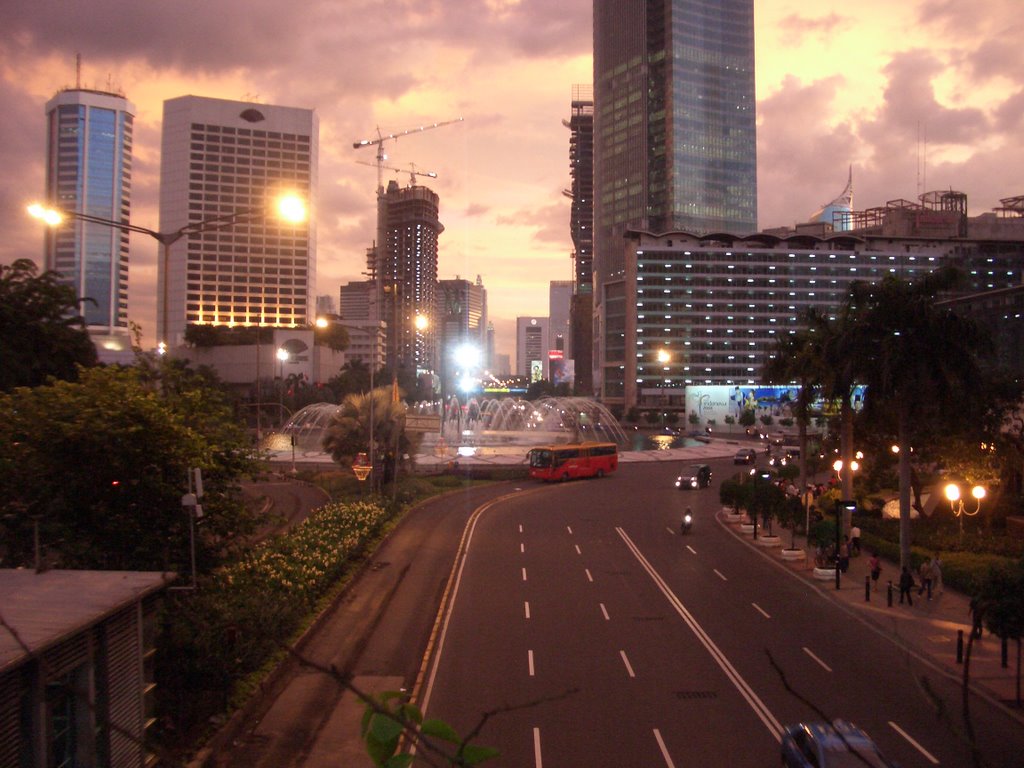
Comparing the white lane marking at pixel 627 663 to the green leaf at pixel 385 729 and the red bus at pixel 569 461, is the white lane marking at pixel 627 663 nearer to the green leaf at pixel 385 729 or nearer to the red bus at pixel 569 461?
the green leaf at pixel 385 729

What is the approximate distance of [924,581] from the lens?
22844 millimetres

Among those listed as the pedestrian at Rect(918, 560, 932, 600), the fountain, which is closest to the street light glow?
the pedestrian at Rect(918, 560, 932, 600)

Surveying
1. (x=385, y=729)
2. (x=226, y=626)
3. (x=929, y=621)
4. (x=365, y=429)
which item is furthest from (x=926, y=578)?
(x=365, y=429)

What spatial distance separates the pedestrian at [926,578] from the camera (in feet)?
74.2

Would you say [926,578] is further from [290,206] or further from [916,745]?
[290,206]

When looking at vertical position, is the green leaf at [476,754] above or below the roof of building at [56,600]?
above

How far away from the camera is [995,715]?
45.9 ft

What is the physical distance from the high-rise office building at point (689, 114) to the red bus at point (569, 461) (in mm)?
110823

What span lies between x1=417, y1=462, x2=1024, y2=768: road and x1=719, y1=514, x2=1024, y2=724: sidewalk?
0.53 metres

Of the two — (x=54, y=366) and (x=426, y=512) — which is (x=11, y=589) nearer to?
(x=54, y=366)

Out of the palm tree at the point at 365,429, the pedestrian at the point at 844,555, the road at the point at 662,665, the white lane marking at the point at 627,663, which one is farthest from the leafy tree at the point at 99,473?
the palm tree at the point at 365,429

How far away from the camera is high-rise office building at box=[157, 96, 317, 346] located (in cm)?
16312

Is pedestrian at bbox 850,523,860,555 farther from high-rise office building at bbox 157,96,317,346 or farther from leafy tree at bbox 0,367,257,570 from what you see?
high-rise office building at bbox 157,96,317,346

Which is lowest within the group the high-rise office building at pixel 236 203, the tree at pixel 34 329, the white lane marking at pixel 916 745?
the white lane marking at pixel 916 745
